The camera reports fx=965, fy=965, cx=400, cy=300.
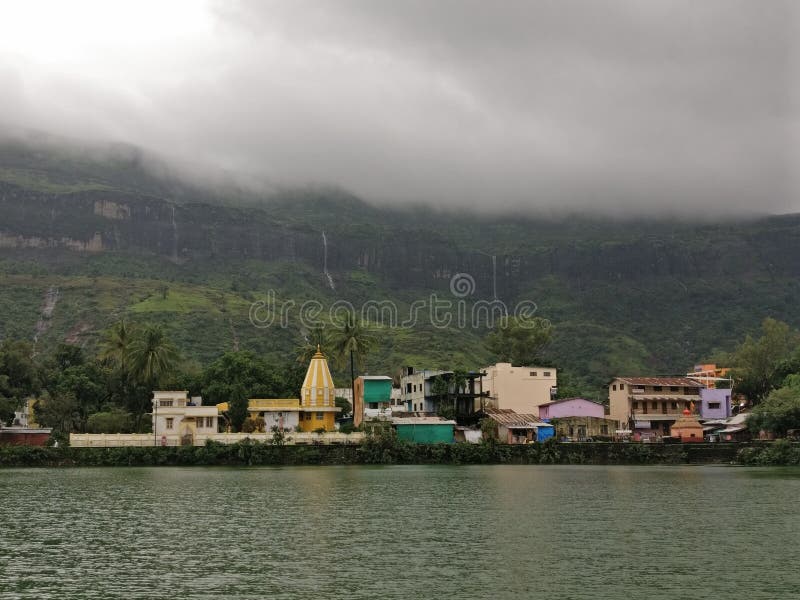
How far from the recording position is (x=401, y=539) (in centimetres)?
3872

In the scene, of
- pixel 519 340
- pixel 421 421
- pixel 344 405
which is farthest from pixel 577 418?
pixel 344 405

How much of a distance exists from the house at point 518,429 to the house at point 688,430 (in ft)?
43.2

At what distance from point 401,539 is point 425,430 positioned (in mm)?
62467

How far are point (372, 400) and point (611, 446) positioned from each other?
96.7 feet

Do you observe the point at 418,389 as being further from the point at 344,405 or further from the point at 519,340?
the point at 519,340

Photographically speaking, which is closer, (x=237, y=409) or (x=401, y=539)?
(x=401, y=539)

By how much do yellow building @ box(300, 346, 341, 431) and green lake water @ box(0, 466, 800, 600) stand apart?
126ft

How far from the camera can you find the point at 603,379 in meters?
188

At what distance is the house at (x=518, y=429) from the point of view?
336 ft

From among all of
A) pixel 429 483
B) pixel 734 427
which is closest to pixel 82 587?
pixel 429 483

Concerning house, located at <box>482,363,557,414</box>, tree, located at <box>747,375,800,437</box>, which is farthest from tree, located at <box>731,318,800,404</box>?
house, located at <box>482,363,557,414</box>

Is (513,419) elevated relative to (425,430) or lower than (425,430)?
elevated

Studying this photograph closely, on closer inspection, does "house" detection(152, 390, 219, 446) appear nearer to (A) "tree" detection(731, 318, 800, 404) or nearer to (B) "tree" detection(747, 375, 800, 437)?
(B) "tree" detection(747, 375, 800, 437)

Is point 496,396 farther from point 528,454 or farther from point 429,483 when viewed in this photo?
point 429,483
